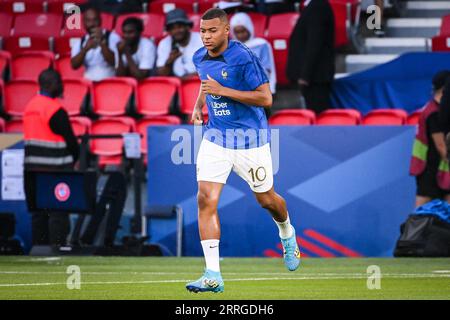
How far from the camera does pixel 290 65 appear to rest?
17281 millimetres

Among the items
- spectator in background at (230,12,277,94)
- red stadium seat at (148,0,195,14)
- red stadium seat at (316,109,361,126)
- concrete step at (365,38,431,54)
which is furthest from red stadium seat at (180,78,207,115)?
concrete step at (365,38,431,54)

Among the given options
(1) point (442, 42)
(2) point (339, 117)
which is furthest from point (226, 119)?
(1) point (442, 42)

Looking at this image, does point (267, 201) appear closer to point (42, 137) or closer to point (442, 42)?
point (42, 137)

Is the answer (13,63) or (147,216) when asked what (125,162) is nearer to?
(147,216)

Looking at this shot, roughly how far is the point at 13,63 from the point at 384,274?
9378 millimetres

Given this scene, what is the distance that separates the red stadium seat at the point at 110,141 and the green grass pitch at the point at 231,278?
2.66 metres

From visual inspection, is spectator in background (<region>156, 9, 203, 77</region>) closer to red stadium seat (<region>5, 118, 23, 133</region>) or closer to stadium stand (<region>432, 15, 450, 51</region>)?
red stadium seat (<region>5, 118, 23, 133</region>)

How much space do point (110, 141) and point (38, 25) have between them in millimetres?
4110

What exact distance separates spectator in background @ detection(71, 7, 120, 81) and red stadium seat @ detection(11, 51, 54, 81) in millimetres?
777

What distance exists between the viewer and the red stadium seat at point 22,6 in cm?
2112

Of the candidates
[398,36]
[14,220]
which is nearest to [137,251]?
[14,220]

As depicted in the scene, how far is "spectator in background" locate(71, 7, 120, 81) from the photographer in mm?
17938

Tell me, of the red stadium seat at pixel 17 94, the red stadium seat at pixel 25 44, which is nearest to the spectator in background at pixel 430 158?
the red stadium seat at pixel 17 94

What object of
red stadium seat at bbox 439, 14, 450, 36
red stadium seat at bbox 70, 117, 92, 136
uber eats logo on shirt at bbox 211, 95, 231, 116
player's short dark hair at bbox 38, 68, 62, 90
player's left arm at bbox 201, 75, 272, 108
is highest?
player's left arm at bbox 201, 75, 272, 108
